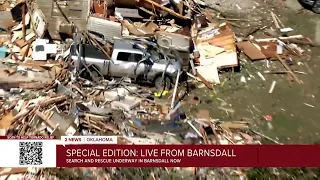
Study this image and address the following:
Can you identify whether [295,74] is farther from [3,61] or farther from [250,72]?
[3,61]

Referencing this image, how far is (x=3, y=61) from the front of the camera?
15.6m

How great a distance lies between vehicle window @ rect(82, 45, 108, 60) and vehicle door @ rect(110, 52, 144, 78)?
1.39ft

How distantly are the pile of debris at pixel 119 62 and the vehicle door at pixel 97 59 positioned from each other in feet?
0.10

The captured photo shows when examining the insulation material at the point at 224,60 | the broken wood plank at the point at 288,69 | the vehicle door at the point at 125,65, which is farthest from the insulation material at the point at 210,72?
the broken wood plank at the point at 288,69

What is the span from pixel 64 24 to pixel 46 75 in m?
2.35

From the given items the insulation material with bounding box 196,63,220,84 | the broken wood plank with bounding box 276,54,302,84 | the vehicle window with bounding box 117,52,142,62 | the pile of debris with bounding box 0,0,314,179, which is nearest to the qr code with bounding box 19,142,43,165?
the pile of debris with bounding box 0,0,314,179

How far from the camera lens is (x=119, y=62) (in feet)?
49.7

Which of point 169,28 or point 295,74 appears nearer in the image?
point 295,74

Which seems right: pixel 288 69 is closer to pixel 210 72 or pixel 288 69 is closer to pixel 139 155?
pixel 210 72

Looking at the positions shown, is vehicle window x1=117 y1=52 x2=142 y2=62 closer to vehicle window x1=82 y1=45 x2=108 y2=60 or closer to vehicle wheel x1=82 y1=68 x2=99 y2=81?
vehicle window x1=82 y1=45 x2=108 y2=60

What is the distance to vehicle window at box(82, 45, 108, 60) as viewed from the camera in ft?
49.7

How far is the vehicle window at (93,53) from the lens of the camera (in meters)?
15.1

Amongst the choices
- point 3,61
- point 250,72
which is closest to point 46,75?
point 3,61

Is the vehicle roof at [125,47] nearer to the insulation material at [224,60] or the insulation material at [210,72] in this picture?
the insulation material at [210,72]
